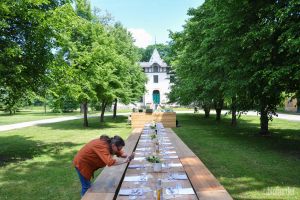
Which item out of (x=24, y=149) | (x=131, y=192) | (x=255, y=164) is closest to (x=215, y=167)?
(x=255, y=164)

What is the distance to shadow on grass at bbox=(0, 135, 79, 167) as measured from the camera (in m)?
13.8

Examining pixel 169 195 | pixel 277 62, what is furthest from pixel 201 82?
pixel 169 195

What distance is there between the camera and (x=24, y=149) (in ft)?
53.2

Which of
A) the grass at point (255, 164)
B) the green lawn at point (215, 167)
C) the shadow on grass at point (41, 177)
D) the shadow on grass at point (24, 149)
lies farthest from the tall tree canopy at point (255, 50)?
the shadow on grass at point (24, 149)

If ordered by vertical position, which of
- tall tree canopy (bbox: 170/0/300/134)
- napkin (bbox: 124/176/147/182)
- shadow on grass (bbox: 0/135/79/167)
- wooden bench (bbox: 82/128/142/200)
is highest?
tall tree canopy (bbox: 170/0/300/134)

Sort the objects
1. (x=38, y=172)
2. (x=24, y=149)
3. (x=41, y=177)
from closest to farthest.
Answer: (x=41, y=177) < (x=38, y=172) < (x=24, y=149)

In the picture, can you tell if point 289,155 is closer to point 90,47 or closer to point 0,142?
point 0,142

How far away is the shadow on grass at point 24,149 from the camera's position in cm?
1377

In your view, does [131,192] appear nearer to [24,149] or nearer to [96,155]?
[96,155]

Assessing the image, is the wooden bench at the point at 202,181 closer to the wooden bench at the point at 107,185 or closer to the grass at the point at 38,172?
the wooden bench at the point at 107,185

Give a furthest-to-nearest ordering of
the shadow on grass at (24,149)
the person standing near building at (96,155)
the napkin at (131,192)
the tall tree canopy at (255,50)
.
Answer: the shadow on grass at (24,149) → the tall tree canopy at (255,50) → the person standing near building at (96,155) → the napkin at (131,192)

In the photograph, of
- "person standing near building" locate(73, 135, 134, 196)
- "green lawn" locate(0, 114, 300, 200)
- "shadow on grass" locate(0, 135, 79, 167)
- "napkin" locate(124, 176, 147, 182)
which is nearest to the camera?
"person standing near building" locate(73, 135, 134, 196)

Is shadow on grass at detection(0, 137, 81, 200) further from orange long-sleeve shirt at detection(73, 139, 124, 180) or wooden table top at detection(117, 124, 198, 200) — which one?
orange long-sleeve shirt at detection(73, 139, 124, 180)

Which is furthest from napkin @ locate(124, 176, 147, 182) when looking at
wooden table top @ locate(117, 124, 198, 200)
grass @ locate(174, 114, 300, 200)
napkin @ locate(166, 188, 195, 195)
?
grass @ locate(174, 114, 300, 200)
